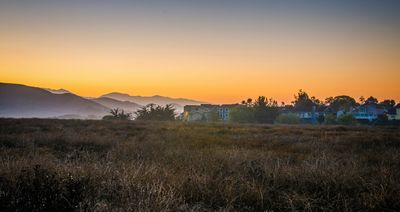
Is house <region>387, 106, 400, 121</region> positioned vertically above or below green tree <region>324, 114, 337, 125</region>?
above

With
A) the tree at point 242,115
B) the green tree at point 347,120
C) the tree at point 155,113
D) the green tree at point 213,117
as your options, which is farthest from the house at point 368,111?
the tree at point 155,113

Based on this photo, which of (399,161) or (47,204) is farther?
(399,161)

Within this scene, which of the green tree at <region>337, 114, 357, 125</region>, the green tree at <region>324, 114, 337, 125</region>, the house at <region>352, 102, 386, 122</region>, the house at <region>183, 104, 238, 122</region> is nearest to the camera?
the green tree at <region>337, 114, 357, 125</region>

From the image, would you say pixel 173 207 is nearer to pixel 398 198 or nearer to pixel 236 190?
pixel 236 190

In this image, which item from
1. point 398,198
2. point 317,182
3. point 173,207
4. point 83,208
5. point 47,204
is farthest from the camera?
point 317,182

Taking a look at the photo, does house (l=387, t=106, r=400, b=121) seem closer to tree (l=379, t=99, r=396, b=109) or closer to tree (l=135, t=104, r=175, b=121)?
tree (l=379, t=99, r=396, b=109)

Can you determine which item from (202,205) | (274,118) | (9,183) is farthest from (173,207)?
(274,118)

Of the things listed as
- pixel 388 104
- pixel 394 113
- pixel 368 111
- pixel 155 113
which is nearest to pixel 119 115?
pixel 155 113

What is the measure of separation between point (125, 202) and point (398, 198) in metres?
3.50

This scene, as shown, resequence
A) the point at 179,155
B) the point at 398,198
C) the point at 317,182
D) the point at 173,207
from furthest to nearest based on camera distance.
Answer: the point at 179,155, the point at 317,182, the point at 398,198, the point at 173,207

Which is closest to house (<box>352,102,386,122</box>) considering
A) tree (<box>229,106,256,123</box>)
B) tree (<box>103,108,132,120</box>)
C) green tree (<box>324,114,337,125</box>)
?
green tree (<box>324,114,337,125</box>)

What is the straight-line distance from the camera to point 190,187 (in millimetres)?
4078

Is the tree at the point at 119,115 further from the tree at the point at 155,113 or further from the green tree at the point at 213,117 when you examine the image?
the green tree at the point at 213,117

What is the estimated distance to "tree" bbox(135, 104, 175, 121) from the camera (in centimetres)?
5866
